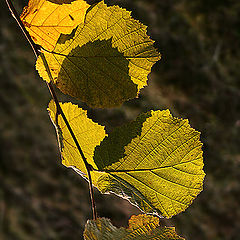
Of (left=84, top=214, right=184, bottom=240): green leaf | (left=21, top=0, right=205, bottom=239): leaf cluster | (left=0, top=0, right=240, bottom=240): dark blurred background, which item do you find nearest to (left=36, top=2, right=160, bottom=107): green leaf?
A: (left=21, top=0, right=205, bottom=239): leaf cluster

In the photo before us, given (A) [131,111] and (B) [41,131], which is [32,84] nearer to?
(B) [41,131]

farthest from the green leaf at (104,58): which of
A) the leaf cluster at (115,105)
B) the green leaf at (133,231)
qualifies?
the green leaf at (133,231)

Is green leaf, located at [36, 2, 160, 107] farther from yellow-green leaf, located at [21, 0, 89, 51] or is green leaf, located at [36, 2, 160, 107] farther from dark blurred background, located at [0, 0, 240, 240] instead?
dark blurred background, located at [0, 0, 240, 240]

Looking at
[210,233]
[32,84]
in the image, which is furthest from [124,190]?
[32,84]

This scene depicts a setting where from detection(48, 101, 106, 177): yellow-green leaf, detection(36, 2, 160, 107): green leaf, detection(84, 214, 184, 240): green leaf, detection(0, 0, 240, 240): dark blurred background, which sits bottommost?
detection(84, 214, 184, 240): green leaf

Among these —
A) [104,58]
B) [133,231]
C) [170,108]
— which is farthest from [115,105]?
[170,108]
